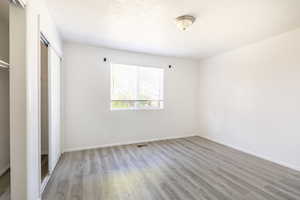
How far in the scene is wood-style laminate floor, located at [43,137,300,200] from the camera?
2.02m

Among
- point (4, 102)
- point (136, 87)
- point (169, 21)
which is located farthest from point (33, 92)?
point (136, 87)

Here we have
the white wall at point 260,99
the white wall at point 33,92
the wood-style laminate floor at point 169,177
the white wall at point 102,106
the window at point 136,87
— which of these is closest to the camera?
the white wall at point 33,92

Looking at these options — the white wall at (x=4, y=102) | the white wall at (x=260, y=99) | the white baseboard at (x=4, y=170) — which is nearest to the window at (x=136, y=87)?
the white wall at (x=260, y=99)

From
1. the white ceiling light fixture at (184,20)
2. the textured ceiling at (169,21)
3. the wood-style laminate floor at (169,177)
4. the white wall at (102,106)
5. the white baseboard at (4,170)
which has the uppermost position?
the textured ceiling at (169,21)

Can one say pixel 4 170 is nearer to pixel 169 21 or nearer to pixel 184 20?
pixel 169 21

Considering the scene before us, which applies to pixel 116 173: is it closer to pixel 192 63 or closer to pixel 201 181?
pixel 201 181

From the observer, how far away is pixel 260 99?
11.0ft

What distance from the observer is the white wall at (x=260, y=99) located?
2.83m

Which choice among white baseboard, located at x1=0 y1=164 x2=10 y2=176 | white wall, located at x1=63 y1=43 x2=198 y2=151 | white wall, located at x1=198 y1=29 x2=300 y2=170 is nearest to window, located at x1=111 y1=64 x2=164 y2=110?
white wall, located at x1=63 y1=43 x2=198 y2=151

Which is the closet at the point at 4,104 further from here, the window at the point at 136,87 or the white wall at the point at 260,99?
the white wall at the point at 260,99

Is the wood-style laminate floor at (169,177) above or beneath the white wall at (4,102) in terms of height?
beneath

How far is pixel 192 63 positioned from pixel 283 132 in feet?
10.2

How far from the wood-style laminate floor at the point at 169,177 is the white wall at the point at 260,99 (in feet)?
1.27

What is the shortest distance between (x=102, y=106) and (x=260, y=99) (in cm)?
375
